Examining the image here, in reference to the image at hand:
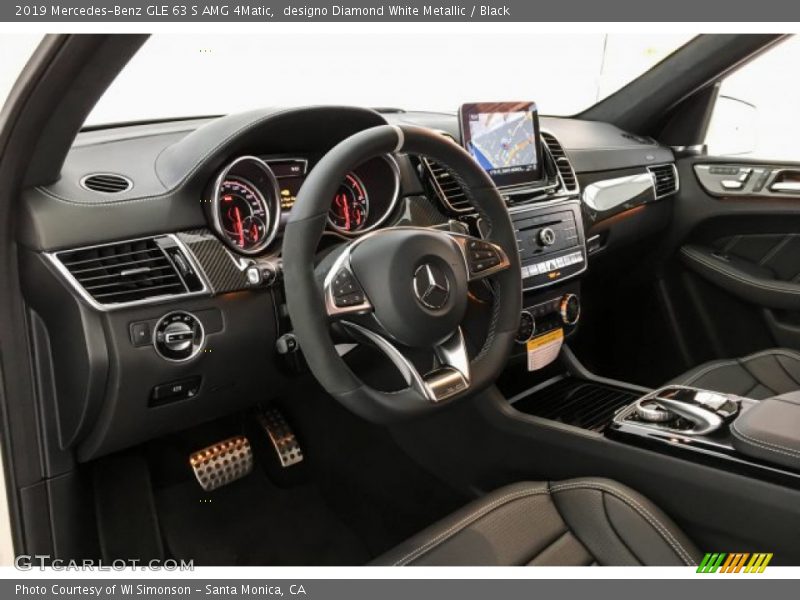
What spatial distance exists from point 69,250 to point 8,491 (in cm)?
45

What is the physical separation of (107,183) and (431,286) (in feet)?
1.99

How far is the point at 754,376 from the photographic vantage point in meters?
2.04

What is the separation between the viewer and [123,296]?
3.90 ft

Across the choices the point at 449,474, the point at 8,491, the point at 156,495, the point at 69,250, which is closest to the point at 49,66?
the point at 69,250

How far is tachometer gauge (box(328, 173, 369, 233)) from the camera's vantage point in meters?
1.43

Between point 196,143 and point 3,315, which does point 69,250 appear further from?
point 196,143

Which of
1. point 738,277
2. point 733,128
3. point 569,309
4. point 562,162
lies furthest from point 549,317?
point 733,128

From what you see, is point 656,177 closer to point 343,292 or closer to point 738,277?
point 738,277

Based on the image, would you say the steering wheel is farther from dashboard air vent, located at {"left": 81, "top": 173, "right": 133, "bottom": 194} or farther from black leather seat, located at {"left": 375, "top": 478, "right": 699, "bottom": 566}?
dashboard air vent, located at {"left": 81, "top": 173, "right": 133, "bottom": 194}

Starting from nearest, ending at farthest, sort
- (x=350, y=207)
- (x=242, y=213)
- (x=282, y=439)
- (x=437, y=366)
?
1. (x=437, y=366)
2. (x=242, y=213)
3. (x=350, y=207)
4. (x=282, y=439)

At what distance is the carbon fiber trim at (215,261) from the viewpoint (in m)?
1.26

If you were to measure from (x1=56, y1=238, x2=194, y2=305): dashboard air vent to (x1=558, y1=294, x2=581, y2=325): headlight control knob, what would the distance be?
1125 mm

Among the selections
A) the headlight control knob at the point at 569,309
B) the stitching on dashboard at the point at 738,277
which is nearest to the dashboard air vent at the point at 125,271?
the headlight control knob at the point at 569,309

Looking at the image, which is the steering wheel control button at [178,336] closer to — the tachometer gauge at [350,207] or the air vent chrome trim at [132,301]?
the air vent chrome trim at [132,301]
